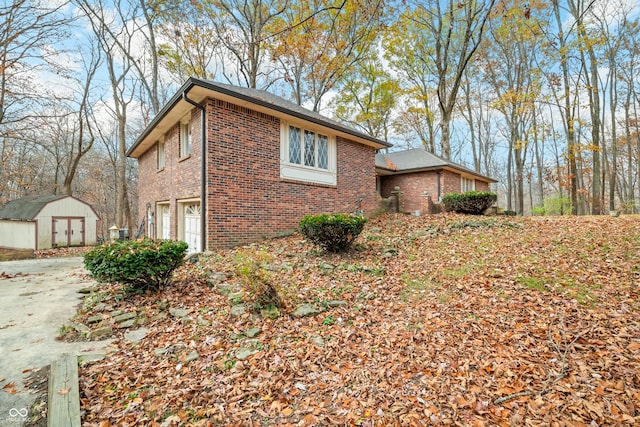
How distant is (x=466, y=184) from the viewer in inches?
658

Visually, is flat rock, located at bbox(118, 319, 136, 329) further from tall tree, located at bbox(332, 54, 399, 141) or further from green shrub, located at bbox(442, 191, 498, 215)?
tall tree, located at bbox(332, 54, 399, 141)

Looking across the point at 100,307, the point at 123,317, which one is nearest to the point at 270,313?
the point at 123,317

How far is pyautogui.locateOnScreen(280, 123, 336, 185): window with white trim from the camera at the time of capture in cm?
877

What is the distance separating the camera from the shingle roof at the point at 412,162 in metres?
14.2

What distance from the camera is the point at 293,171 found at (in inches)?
350

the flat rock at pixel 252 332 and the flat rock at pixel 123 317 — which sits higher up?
the flat rock at pixel 123 317

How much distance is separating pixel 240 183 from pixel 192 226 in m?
2.38

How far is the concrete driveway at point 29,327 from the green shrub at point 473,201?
445 inches

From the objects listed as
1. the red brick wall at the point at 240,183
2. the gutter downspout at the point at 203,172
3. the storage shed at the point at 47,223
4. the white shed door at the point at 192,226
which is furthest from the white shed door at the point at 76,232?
the gutter downspout at the point at 203,172

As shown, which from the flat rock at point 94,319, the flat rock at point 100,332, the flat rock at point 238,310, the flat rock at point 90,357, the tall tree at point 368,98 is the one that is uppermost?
the tall tree at point 368,98

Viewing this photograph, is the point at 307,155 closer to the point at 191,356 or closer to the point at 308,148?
the point at 308,148

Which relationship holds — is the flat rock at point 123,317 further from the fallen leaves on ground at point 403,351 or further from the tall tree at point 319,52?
the tall tree at point 319,52

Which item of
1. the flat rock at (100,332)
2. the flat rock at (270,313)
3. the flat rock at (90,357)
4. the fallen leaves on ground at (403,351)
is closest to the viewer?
the fallen leaves on ground at (403,351)

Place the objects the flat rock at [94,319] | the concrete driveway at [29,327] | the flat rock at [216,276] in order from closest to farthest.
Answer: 1. the concrete driveway at [29,327]
2. the flat rock at [94,319]
3. the flat rock at [216,276]
